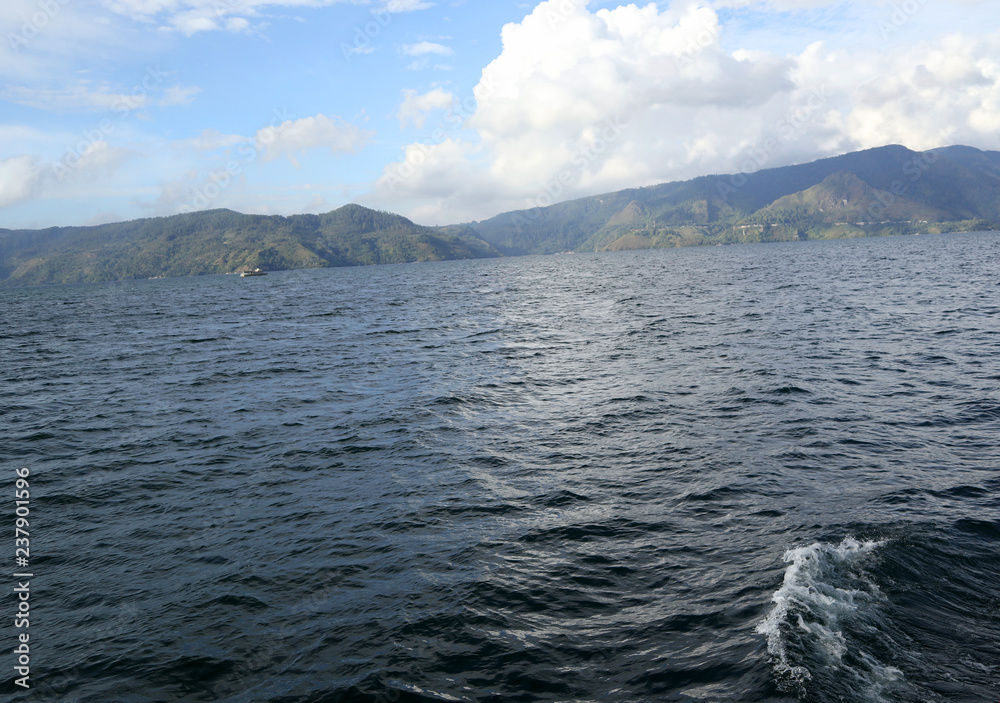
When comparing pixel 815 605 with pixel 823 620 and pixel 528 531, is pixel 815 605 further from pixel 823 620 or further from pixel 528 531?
pixel 528 531

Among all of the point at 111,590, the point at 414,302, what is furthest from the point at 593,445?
the point at 414,302

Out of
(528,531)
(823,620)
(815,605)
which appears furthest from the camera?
(528,531)

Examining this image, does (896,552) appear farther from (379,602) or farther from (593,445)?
(379,602)

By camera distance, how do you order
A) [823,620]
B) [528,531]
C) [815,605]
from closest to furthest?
[823,620], [815,605], [528,531]

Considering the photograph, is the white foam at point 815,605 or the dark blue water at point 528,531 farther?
the dark blue water at point 528,531

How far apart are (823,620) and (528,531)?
746 centimetres

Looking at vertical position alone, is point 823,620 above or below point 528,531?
below

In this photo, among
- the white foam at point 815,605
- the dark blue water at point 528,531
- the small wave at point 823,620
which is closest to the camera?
the small wave at point 823,620

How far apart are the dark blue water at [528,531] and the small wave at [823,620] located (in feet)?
0.20

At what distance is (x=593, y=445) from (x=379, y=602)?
459 inches

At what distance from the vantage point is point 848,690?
28.8ft

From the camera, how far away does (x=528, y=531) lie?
15.2 meters

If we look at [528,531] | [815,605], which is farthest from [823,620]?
[528,531]

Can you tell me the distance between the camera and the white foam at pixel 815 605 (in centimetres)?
967
